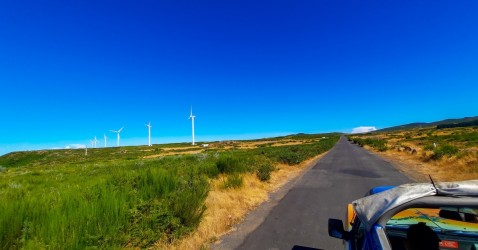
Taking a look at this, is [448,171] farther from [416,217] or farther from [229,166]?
[416,217]

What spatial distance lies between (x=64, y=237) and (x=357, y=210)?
4300mm

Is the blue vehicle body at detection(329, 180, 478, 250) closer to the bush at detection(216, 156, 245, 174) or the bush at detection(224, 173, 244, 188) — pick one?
the bush at detection(224, 173, 244, 188)

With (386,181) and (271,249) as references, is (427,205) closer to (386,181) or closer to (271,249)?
(271,249)

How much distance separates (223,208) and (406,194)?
288 inches

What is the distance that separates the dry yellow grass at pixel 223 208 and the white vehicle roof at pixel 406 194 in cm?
448

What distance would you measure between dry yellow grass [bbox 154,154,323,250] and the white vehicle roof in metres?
4.48

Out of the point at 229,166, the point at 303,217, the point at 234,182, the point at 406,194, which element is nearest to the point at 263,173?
the point at 229,166

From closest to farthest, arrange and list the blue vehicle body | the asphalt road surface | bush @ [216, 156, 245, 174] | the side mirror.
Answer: the blue vehicle body
the side mirror
the asphalt road surface
bush @ [216, 156, 245, 174]

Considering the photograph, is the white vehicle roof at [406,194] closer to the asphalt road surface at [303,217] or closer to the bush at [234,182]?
the asphalt road surface at [303,217]

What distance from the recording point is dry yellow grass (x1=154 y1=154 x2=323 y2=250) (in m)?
6.59

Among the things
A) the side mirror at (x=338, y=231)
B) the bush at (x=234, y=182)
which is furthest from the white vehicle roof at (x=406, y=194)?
the bush at (x=234, y=182)

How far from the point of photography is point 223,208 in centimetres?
929

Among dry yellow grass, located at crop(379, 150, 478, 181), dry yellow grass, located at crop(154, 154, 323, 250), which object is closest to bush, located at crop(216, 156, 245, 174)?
dry yellow grass, located at crop(154, 154, 323, 250)

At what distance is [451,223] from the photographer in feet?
11.9
